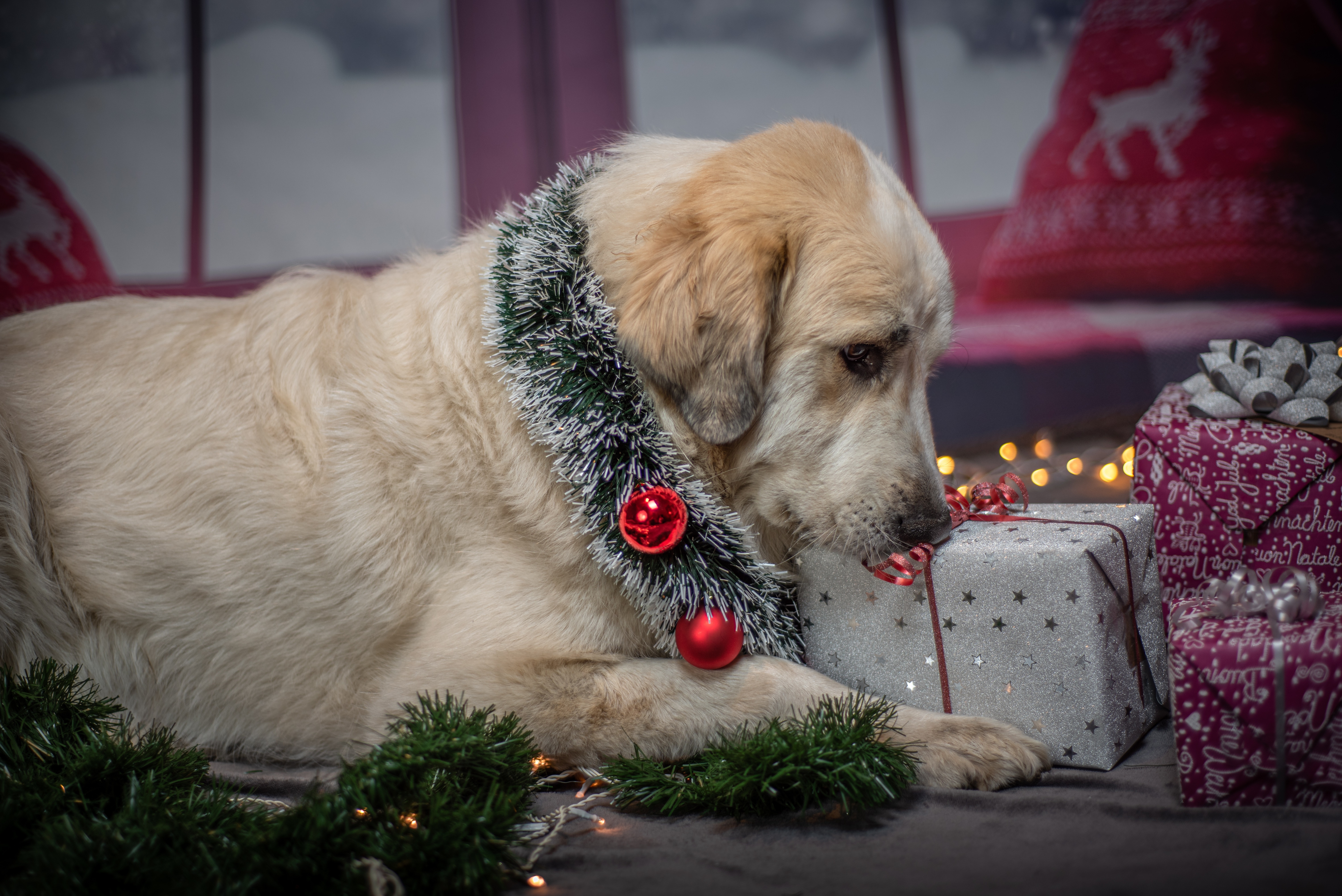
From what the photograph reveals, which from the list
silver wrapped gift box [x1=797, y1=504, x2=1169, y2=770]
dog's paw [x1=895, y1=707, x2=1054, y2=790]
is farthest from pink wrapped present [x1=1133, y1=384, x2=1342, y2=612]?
dog's paw [x1=895, y1=707, x2=1054, y2=790]

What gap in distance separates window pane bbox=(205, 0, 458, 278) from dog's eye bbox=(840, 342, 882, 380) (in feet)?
9.50

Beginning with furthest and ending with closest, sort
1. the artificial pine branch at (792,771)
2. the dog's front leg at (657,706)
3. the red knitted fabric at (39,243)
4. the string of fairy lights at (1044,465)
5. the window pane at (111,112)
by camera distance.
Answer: the window pane at (111,112), the red knitted fabric at (39,243), the string of fairy lights at (1044,465), the dog's front leg at (657,706), the artificial pine branch at (792,771)

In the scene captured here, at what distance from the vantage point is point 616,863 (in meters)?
1.50

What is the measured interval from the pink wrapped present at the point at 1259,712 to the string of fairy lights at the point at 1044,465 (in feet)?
5.51

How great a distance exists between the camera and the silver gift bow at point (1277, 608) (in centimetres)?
146

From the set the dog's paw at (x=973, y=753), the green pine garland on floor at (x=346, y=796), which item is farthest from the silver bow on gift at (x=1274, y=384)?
the green pine garland on floor at (x=346, y=796)

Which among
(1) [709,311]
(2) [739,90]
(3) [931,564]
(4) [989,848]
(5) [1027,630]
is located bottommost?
(4) [989,848]

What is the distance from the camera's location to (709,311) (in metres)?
1.75

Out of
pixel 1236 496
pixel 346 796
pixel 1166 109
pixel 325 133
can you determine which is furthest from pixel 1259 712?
pixel 325 133

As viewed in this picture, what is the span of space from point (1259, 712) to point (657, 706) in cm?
104

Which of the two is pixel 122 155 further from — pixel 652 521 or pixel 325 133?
pixel 652 521

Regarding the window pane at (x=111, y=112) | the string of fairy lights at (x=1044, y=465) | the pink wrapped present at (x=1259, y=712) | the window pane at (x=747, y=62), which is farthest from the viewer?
the window pane at (x=747, y=62)

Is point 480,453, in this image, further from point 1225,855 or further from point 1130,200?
point 1130,200

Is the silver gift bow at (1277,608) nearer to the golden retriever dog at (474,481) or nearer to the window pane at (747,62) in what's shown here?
the golden retriever dog at (474,481)
